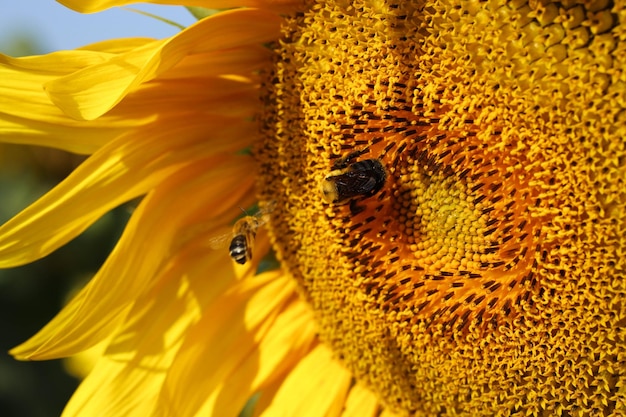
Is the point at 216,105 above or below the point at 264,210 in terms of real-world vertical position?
above

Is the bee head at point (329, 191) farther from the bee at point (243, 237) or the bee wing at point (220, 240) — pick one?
the bee wing at point (220, 240)

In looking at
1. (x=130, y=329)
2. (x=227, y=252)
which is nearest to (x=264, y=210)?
(x=227, y=252)

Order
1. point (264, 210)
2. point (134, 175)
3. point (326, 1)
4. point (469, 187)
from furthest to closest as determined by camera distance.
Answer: point (264, 210), point (134, 175), point (326, 1), point (469, 187)

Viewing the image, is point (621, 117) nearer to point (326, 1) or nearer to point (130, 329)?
point (326, 1)

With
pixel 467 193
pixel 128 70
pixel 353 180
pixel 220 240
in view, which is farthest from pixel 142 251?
pixel 467 193

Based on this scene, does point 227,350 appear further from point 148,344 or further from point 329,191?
point 329,191

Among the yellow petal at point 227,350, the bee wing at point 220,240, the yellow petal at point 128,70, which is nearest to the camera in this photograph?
the yellow petal at point 128,70

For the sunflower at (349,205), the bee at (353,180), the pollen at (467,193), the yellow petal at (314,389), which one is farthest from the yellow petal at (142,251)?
the bee at (353,180)
